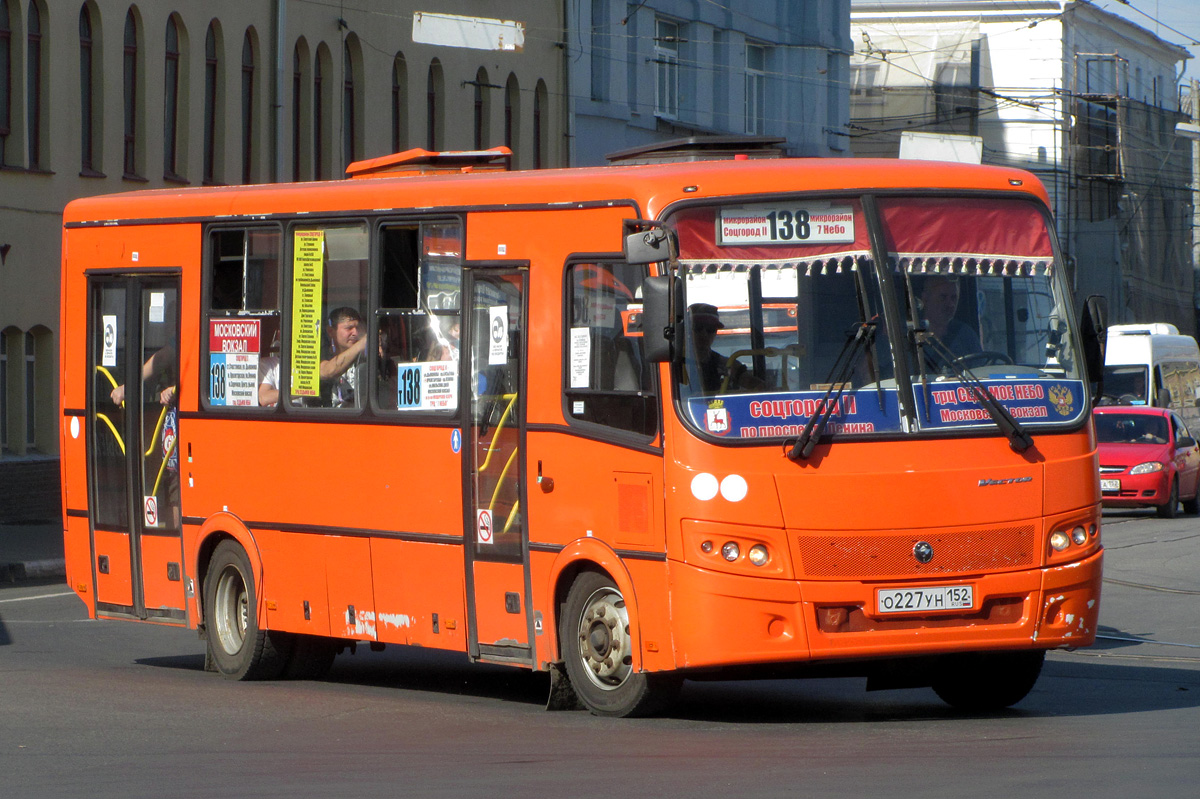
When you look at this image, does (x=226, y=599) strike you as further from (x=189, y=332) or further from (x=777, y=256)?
(x=777, y=256)

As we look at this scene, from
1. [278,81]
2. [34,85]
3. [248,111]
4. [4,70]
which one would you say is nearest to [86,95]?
[34,85]

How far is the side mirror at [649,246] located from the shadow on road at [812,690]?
7.82 feet

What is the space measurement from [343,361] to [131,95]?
1866 centimetres

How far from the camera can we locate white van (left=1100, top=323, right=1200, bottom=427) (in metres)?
38.2

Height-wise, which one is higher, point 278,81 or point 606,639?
point 278,81

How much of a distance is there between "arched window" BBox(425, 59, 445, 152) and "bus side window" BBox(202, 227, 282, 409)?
23.8m

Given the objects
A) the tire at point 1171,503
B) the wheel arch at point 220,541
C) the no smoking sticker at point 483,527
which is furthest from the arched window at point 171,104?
the no smoking sticker at point 483,527

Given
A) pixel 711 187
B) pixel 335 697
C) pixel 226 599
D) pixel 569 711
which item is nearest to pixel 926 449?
pixel 711 187

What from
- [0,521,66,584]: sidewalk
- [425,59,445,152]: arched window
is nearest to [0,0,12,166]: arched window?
[0,521,66,584]: sidewalk

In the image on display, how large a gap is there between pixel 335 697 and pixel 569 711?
167 cm

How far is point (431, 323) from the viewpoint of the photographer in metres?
11.3

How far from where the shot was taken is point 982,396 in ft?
32.7

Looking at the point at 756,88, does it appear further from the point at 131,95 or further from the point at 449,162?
the point at 449,162

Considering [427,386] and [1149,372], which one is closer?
[427,386]
